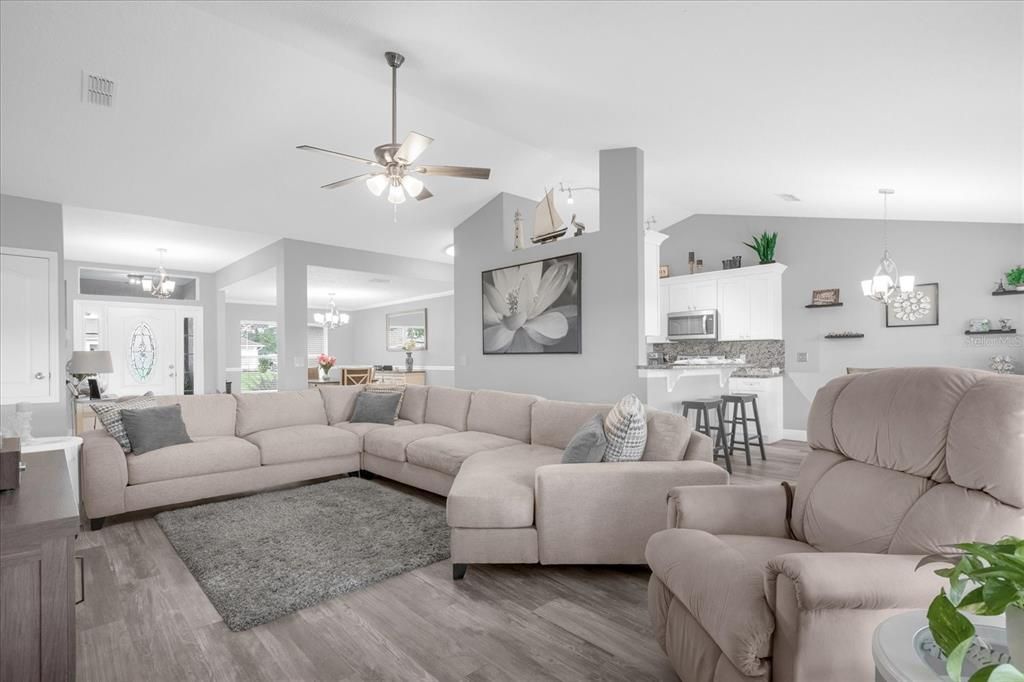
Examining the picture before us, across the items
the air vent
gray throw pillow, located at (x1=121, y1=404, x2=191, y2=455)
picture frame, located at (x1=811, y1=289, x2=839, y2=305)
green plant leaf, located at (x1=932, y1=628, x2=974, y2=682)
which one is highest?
the air vent

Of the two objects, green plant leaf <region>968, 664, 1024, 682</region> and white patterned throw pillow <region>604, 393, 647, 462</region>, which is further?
white patterned throw pillow <region>604, 393, 647, 462</region>

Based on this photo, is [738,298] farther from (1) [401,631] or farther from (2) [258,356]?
(2) [258,356]

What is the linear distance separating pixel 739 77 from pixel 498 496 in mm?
2590

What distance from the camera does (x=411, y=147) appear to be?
10.1ft

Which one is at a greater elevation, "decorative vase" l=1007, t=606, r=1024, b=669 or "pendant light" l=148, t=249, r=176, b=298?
"pendant light" l=148, t=249, r=176, b=298

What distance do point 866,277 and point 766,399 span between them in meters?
1.83

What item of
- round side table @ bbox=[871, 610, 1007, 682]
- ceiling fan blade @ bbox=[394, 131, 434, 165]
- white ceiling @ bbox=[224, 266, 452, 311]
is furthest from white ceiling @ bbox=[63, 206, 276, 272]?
round side table @ bbox=[871, 610, 1007, 682]

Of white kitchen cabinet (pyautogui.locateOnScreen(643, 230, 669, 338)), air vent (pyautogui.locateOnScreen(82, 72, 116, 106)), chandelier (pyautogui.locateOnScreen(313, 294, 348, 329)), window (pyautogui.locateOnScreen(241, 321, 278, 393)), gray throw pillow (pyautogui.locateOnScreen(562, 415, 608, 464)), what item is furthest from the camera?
window (pyautogui.locateOnScreen(241, 321, 278, 393))

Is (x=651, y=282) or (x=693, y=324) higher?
(x=651, y=282)

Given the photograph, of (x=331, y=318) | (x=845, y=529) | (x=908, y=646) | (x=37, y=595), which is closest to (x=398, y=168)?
(x=37, y=595)

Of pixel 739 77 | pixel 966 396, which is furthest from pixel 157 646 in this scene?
pixel 739 77

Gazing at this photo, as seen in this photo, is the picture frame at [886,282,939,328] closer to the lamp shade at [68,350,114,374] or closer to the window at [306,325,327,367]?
the lamp shade at [68,350,114,374]

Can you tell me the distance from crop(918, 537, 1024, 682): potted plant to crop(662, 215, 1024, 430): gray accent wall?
6.07 m

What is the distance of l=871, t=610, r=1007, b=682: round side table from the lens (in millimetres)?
869
